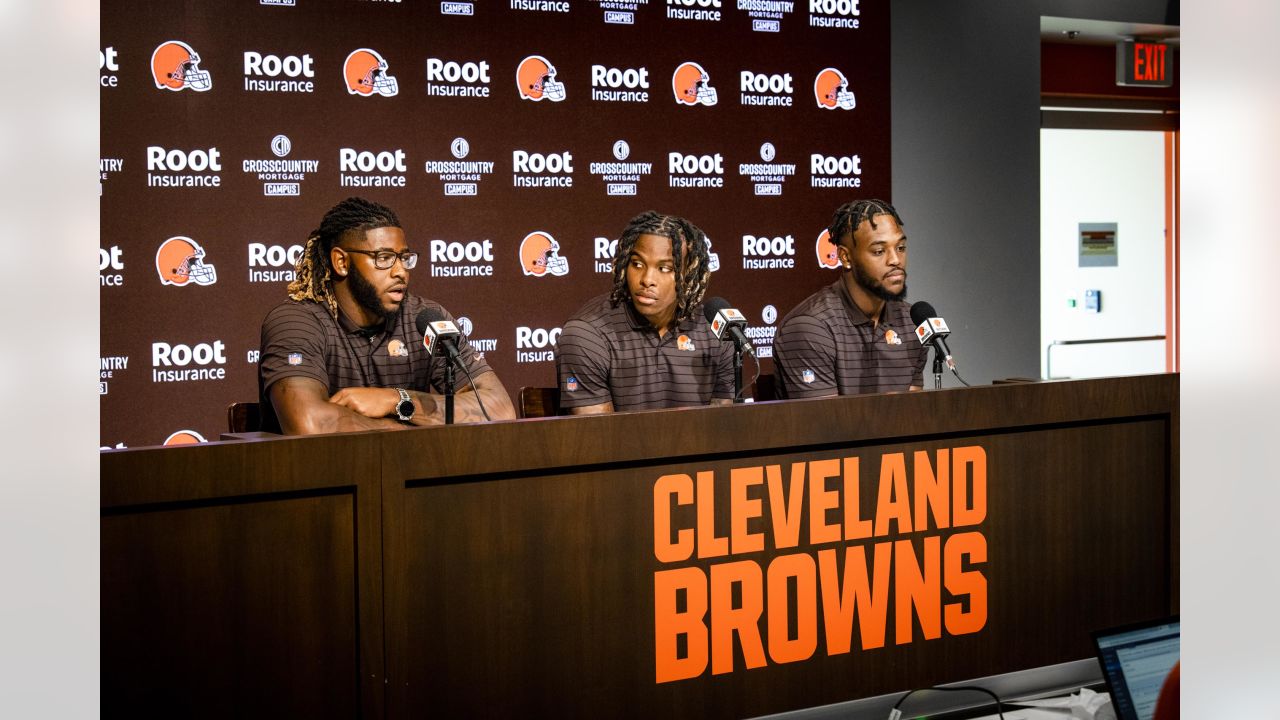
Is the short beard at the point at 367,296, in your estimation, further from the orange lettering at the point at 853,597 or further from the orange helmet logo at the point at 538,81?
the orange helmet logo at the point at 538,81

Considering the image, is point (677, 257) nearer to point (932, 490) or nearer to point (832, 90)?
point (932, 490)

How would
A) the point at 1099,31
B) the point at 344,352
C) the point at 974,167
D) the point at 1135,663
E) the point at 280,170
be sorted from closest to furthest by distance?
the point at 1135,663, the point at 344,352, the point at 280,170, the point at 974,167, the point at 1099,31

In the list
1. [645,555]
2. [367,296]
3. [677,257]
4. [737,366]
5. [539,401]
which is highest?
[677,257]

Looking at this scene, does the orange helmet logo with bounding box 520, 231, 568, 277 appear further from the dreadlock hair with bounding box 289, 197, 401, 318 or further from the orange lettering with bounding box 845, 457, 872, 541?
the orange lettering with bounding box 845, 457, 872, 541

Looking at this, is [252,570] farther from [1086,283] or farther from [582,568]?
[1086,283]

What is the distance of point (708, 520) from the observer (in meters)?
2.21

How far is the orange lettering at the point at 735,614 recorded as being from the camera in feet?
7.25

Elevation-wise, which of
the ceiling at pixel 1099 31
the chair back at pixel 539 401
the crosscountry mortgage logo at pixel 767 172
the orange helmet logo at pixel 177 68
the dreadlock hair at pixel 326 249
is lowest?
the chair back at pixel 539 401

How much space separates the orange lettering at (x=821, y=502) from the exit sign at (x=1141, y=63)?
568cm

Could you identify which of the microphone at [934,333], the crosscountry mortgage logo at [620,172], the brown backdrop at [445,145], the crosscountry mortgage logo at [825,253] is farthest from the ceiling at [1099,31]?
the microphone at [934,333]

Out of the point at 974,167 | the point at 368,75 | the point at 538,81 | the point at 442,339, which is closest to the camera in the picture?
the point at 442,339

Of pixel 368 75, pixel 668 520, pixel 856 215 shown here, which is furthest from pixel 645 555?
pixel 368 75

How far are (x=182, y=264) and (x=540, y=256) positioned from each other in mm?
1526

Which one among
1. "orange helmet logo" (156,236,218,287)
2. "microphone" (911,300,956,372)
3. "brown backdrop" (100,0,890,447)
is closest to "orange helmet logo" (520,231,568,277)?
"brown backdrop" (100,0,890,447)
